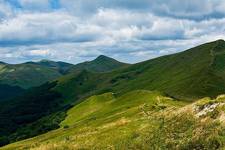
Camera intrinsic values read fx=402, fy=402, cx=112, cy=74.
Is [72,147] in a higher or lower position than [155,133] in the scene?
lower

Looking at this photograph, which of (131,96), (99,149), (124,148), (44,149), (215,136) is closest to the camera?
(215,136)

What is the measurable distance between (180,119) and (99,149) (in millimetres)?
9015

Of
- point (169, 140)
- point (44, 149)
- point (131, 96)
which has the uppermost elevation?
point (169, 140)

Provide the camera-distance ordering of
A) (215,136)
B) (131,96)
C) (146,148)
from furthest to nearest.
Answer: (131,96) < (146,148) < (215,136)

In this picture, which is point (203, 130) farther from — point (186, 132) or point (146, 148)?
point (146, 148)

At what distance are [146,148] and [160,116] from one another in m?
4.03

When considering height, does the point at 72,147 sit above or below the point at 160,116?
below

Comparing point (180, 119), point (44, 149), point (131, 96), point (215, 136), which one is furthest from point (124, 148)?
point (131, 96)

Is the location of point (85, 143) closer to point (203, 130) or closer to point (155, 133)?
point (155, 133)

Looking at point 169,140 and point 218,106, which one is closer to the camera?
point 169,140

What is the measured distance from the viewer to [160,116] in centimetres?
3500

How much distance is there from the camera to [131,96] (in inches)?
7200

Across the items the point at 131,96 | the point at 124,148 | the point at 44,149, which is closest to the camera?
the point at 124,148

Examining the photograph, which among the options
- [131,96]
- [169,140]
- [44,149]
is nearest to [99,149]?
[44,149]
